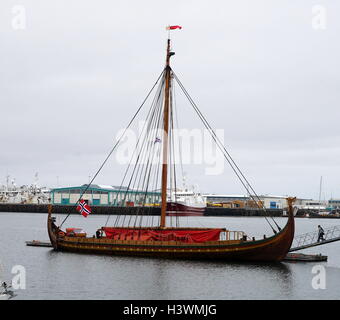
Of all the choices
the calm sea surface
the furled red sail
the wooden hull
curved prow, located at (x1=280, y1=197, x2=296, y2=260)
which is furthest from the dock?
the furled red sail

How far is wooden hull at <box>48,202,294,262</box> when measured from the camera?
153ft

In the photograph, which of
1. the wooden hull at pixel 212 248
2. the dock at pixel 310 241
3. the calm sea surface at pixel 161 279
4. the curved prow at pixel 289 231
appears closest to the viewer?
the calm sea surface at pixel 161 279

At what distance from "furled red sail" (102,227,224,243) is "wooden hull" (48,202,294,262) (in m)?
0.76

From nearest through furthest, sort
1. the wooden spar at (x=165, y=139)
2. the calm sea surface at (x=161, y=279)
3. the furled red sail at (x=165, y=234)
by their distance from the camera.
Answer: the calm sea surface at (x=161, y=279) → the furled red sail at (x=165, y=234) → the wooden spar at (x=165, y=139)

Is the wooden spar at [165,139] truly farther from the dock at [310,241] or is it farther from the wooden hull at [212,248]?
the dock at [310,241]

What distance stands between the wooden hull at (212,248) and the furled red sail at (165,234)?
2.50 feet

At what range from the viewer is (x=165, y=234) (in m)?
50.2

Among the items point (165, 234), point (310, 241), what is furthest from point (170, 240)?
point (310, 241)

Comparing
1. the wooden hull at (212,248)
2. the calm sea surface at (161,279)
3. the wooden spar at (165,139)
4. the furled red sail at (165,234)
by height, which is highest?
the wooden spar at (165,139)

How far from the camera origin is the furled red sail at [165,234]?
48.8 meters

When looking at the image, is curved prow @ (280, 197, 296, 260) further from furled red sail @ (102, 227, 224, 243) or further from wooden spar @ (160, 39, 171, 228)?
wooden spar @ (160, 39, 171, 228)

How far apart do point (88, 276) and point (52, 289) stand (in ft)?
15.5

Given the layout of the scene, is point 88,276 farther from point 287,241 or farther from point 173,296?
point 287,241

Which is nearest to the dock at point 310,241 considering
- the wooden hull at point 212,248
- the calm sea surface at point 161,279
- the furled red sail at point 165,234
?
the calm sea surface at point 161,279
